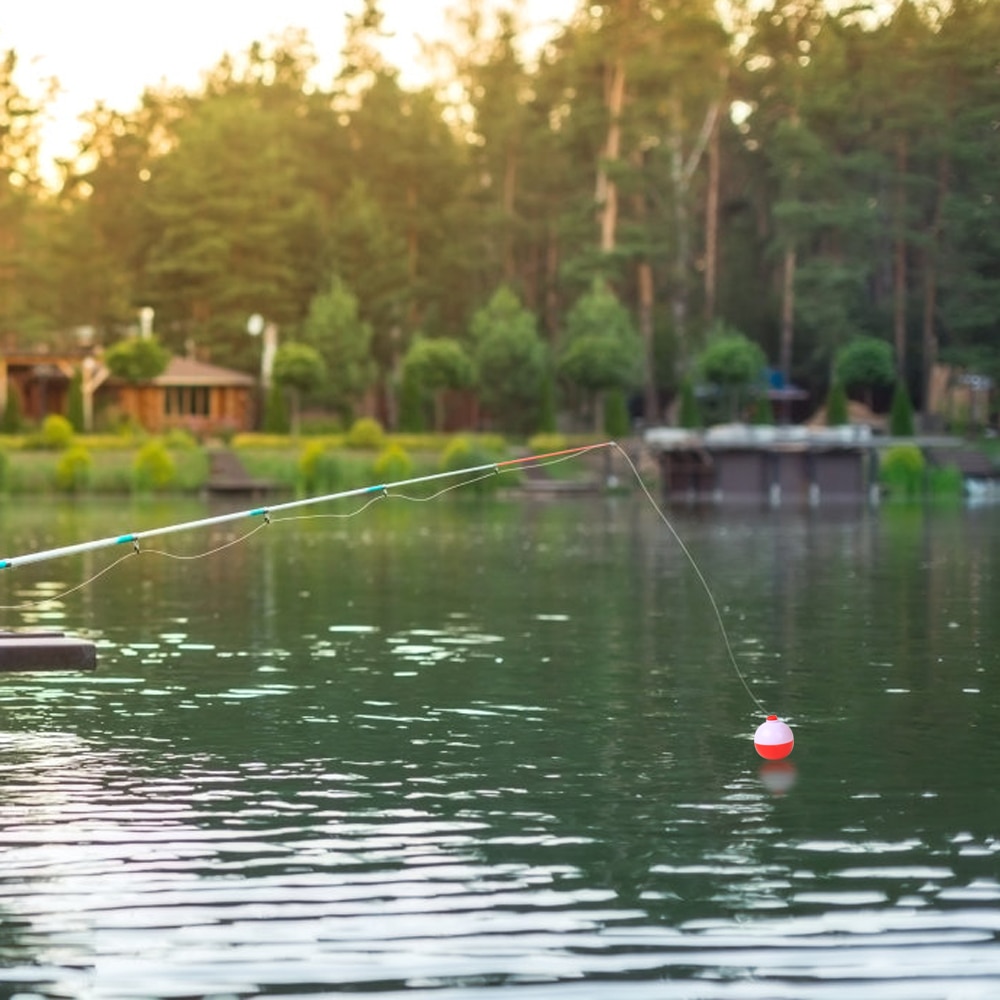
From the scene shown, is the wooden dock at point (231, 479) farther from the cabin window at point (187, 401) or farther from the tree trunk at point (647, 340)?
the tree trunk at point (647, 340)

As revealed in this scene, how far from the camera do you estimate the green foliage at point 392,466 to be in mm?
92438

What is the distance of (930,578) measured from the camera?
146 ft

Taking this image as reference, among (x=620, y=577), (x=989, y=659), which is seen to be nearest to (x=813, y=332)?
(x=620, y=577)

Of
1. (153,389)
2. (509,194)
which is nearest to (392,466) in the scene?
(153,389)

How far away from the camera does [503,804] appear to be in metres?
17.5

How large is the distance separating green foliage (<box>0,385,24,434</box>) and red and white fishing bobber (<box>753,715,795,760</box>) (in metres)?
87.4

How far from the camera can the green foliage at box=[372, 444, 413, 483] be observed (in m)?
92.4

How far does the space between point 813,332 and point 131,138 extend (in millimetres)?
50612

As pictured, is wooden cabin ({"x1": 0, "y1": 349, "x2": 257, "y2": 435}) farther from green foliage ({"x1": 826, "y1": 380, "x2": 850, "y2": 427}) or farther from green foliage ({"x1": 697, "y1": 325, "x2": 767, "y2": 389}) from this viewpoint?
green foliage ({"x1": 826, "y1": 380, "x2": 850, "y2": 427})

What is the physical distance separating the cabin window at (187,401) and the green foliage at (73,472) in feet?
86.4

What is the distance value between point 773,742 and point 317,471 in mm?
73536

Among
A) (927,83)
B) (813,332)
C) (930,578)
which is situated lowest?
(930,578)

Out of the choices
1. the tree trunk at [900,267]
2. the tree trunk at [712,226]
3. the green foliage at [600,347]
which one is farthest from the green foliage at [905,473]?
the tree trunk at [712,226]

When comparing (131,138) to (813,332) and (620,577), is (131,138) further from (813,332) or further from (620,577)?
(620,577)
